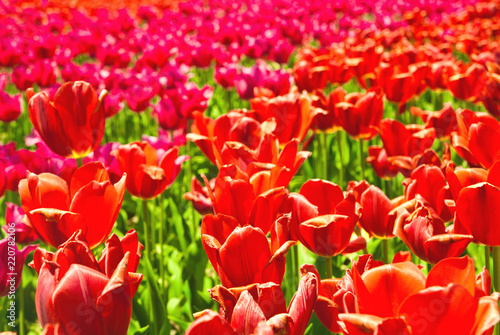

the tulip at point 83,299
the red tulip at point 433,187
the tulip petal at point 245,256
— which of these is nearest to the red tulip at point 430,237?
the red tulip at point 433,187

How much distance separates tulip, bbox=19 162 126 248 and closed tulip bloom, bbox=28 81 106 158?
43cm

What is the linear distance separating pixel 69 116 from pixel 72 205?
58 cm

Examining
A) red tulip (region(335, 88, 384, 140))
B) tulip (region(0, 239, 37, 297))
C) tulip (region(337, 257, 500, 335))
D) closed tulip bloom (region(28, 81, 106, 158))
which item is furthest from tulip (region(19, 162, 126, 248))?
red tulip (region(335, 88, 384, 140))

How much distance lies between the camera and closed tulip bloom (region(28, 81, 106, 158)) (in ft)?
5.72

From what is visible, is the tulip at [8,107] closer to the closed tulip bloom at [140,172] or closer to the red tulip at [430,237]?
the closed tulip bloom at [140,172]

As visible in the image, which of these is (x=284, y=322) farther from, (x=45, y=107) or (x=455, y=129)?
(x=455, y=129)

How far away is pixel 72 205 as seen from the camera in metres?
1.24

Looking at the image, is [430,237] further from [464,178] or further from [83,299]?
[83,299]

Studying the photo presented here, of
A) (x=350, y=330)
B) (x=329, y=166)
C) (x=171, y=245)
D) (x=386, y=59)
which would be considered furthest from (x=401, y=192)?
(x=350, y=330)

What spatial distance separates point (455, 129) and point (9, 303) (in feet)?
5.90

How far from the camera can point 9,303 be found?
6.47 ft

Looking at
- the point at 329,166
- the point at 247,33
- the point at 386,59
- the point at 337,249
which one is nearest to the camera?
the point at 337,249

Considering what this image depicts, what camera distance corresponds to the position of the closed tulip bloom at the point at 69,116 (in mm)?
1743

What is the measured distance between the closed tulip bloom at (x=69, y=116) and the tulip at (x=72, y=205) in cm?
Result: 43
